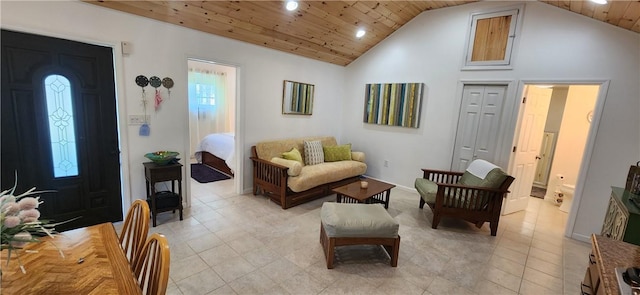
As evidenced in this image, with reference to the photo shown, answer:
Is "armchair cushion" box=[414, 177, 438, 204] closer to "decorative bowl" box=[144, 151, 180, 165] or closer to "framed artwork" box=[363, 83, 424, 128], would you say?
"framed artwork" box=[363, 83, 424, 128]

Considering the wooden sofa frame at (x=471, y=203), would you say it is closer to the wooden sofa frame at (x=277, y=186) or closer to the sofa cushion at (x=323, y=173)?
the sofa cushion at (x=323, y=173)

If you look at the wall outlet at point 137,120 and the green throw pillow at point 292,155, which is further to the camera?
the green throw pillow at point 292,155

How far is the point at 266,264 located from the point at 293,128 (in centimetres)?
269

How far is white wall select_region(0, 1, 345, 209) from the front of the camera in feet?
7.80

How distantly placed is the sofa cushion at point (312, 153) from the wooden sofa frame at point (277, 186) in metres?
0.48

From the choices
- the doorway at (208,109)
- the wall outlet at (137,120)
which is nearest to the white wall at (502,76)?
the doorway at (208,109)

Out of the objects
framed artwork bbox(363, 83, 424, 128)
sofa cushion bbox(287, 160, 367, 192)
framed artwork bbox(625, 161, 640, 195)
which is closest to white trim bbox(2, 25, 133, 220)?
sofa cushion bbox(287, 160, 367, 192)

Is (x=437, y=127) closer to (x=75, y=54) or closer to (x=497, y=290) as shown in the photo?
(x=497, y=290)

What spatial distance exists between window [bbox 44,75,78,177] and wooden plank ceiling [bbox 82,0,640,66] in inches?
32.9

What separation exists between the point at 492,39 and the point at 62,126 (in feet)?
16.7

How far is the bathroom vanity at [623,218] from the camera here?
1889mm

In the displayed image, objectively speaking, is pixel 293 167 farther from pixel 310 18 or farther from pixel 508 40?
pixel 508 40

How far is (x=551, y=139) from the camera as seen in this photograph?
204 inches

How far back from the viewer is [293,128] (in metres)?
4.71
